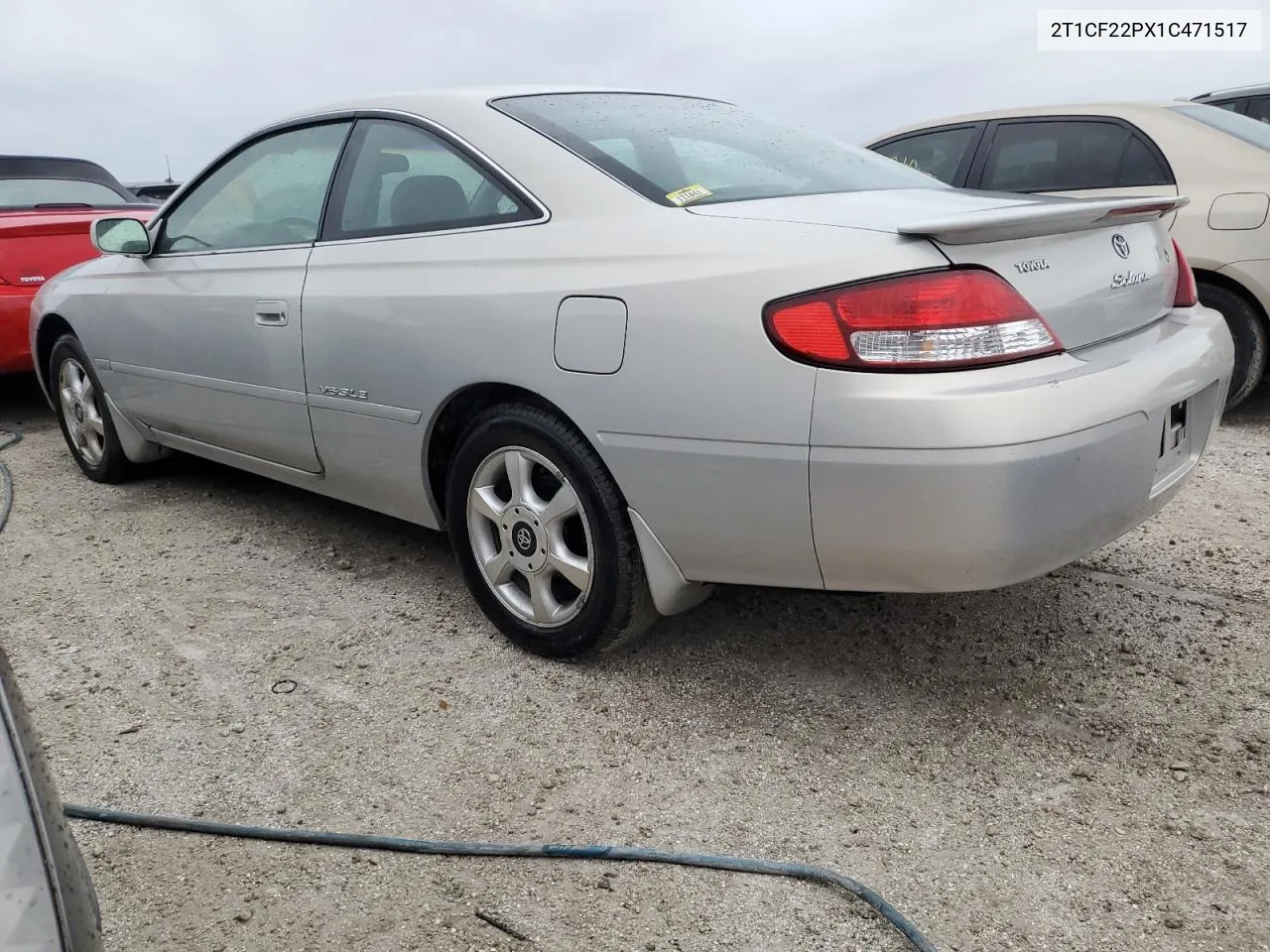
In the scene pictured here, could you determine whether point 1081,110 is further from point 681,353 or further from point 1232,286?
point 681,353

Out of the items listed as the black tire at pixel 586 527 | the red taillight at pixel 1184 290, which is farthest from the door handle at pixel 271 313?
the red taillight at pixel 1184 290

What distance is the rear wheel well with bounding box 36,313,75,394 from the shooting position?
4.45 m

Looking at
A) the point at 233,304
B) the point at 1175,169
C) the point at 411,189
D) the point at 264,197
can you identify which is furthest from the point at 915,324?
the point at 1175,169

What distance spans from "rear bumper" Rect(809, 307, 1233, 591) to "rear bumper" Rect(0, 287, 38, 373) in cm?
493

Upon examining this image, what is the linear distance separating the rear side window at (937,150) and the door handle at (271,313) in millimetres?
3496

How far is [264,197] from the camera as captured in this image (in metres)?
3.43

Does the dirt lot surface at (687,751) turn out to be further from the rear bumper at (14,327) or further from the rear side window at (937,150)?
the rear side window at (937,150)

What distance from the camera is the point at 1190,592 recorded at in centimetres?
293

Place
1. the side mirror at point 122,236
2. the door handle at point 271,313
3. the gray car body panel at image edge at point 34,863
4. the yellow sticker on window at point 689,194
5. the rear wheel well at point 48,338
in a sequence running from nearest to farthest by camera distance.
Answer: the gray car body panel at image edge at point 34,863
the yellow sticker on window at point 689,194
the door handle at point 271,313
the side mirror at point 122,236
the rear wheel well at point 48,338

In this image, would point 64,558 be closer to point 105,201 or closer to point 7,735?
point 7,735

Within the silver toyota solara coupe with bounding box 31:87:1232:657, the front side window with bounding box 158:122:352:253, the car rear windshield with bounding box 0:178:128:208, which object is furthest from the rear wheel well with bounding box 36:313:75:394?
the car rear windshield with bounding box 0:178:128:208

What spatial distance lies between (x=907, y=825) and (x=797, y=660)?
69 cm

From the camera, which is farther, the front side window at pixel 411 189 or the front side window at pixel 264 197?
the front side window at pixel 264 197

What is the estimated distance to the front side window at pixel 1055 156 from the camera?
4977 millimetres
